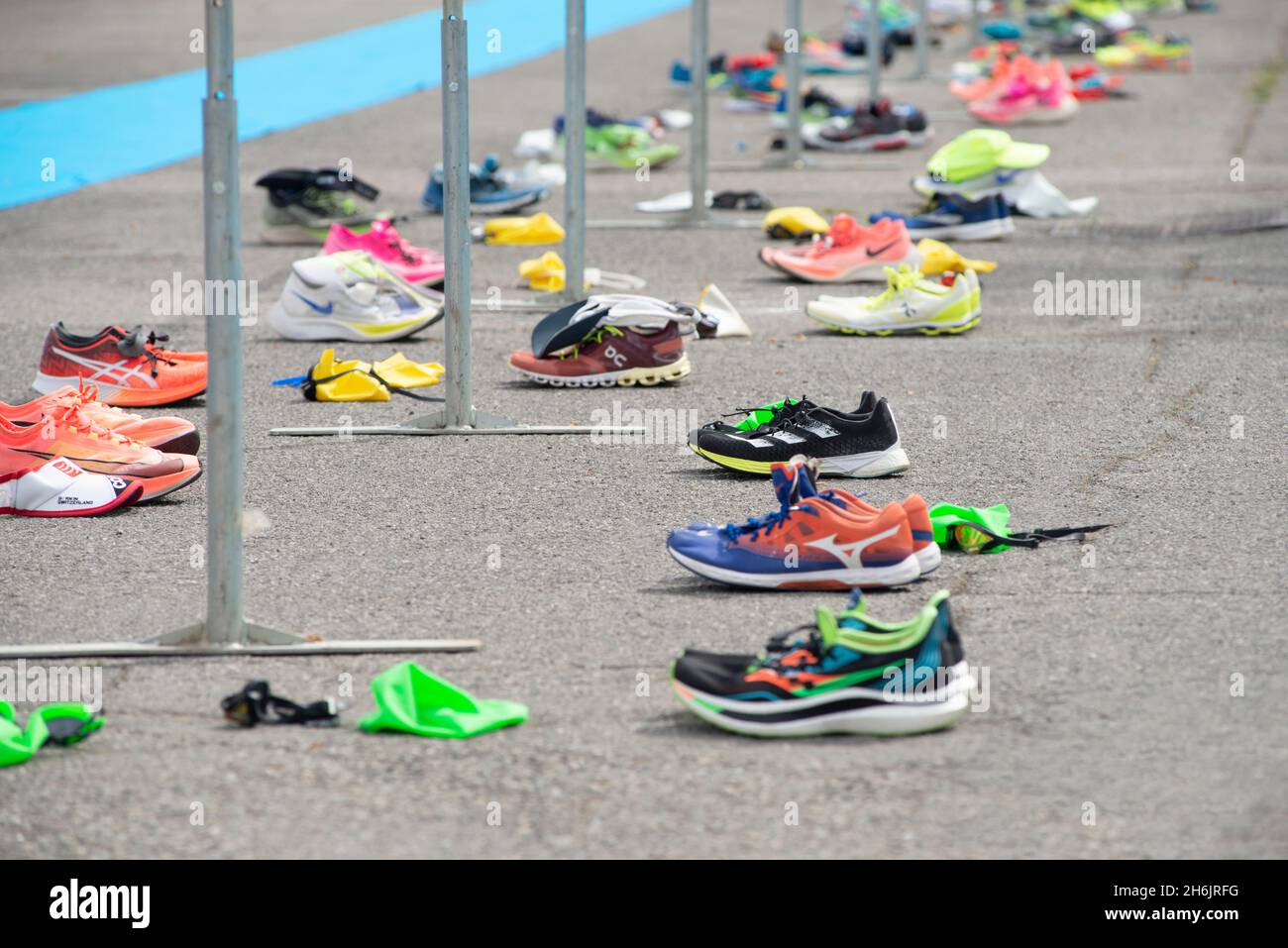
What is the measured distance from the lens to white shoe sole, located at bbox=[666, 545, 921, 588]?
518 centimetres

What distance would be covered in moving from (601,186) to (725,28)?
17255 mm

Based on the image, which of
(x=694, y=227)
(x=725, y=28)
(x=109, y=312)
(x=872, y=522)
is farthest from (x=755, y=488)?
(x=725, y=28)

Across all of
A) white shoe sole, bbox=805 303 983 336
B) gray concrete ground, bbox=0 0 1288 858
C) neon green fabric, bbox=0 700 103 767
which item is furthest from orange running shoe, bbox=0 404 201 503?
white shoe sole, bbox=805 303 983 336

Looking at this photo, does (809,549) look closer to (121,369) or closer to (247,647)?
(247,647)

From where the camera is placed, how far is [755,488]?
256 inches

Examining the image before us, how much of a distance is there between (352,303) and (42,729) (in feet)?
17.9

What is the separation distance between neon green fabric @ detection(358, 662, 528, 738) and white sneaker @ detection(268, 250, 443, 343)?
516 cm

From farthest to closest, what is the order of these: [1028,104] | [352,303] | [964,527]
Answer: [1028,104], [352,303], [964,527]

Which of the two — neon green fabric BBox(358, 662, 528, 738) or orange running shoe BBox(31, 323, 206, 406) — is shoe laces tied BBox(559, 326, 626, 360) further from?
neon green fabric BBox(358, 662, 528, 738)

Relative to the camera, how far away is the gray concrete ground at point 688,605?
3719mm

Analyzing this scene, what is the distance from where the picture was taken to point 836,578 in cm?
518

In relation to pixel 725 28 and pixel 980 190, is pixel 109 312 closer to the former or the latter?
→ pixel 980 190

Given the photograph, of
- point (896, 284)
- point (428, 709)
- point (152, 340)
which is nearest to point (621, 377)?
point (896, 284)

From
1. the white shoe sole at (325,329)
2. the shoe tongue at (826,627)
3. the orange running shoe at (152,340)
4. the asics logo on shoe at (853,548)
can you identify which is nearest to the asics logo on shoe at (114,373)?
the orange running shoe at (152,340)
